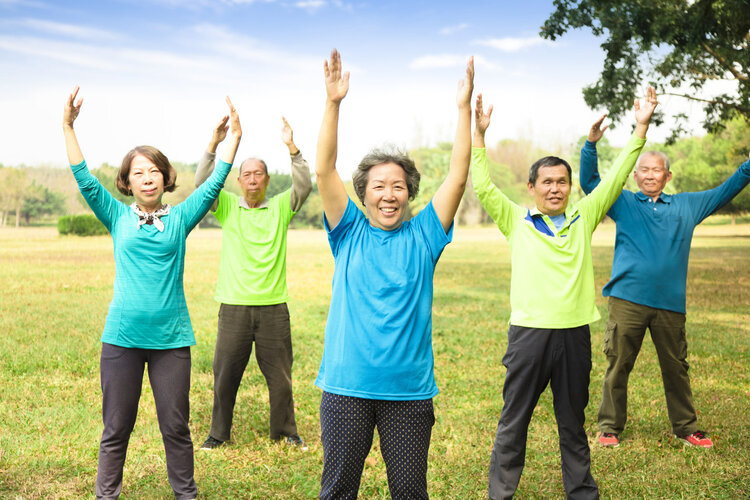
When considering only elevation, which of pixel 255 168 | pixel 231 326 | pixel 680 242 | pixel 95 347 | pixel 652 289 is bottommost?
pixel 95 347

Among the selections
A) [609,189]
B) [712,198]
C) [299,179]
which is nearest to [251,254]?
[299,179]

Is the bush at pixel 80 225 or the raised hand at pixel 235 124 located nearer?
the raised hand at pixel 235 124

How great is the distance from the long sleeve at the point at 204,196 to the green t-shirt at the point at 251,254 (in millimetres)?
1132

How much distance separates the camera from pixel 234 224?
5578 mm

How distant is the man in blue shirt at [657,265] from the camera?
5457mm

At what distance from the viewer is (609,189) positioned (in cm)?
449

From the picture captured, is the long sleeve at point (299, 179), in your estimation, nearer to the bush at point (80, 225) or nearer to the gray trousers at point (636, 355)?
the gray trousers at point (636, 355)

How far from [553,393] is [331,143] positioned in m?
2.30

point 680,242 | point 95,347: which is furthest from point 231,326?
point 95,347

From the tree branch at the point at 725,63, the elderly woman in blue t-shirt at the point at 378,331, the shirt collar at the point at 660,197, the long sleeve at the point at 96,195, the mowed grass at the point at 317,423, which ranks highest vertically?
the tree branch at the point at 725,63

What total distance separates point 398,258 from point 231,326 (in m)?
2.82

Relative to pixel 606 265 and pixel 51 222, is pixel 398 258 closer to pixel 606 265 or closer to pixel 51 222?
pixel 606 265

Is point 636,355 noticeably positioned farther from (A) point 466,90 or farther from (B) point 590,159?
(A) point 466,90

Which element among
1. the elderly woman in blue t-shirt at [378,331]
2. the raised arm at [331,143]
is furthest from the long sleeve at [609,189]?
the raised arm at [331,143]
